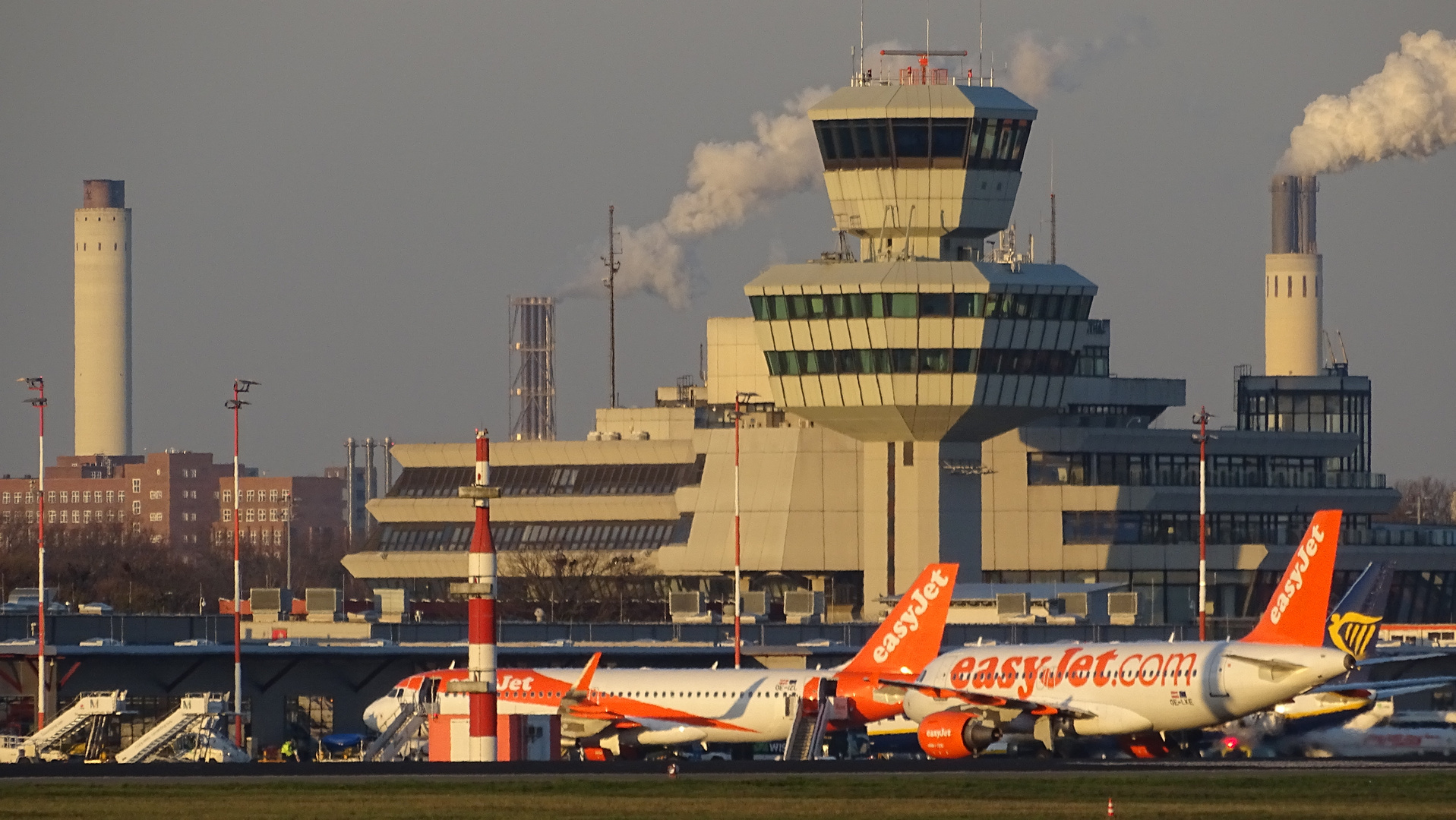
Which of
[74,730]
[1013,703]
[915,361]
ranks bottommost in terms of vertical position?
[74,730]

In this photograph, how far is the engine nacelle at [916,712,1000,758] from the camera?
8306cm

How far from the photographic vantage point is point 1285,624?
84.1 meters

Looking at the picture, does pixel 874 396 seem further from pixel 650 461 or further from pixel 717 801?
pixel 717 801

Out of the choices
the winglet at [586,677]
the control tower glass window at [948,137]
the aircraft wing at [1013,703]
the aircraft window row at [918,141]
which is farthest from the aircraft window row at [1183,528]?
the aircraft wing at [1013,703]

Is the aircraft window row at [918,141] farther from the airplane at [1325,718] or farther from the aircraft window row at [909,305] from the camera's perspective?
Result: the airplane at [1325,718]

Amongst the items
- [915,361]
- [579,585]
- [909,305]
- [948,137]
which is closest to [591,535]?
[579,585]

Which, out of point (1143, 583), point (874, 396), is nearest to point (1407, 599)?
point (1143, 583)

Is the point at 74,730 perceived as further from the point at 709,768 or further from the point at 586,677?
the point at 709,768

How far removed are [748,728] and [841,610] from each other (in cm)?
8364

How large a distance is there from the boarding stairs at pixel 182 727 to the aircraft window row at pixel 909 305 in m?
63.5

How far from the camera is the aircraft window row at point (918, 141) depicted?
153 metres

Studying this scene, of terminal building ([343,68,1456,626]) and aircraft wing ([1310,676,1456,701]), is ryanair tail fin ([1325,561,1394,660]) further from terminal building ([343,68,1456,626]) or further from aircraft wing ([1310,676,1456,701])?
terminal building ([343,68,1456,626])

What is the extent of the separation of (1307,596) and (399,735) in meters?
29.6

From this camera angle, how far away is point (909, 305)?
5910 inches
